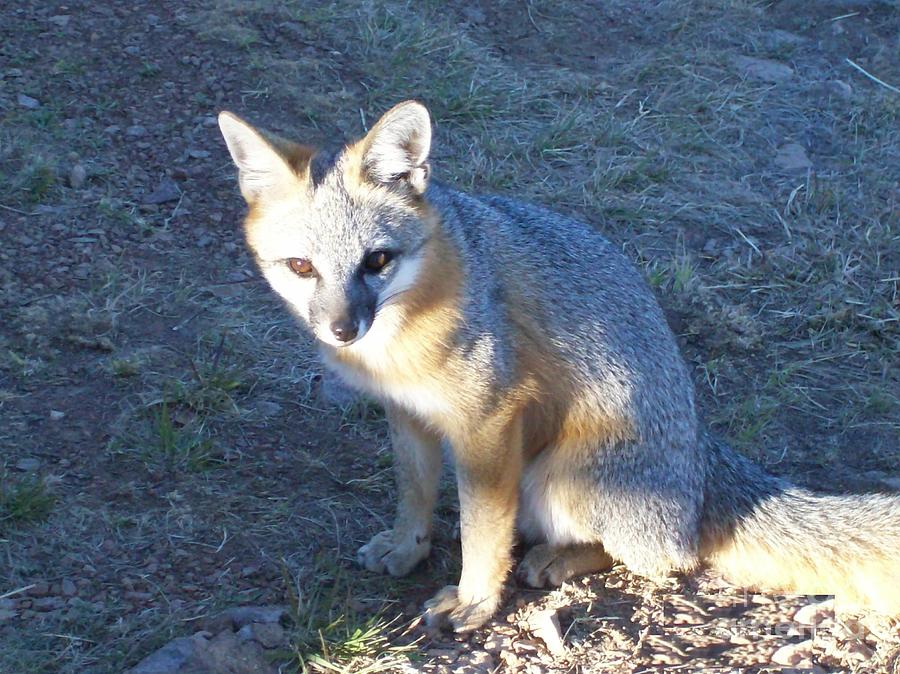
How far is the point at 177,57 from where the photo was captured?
6.73 metres

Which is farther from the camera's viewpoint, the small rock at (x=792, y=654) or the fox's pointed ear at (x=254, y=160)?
the fox's pointed ear at (x=254, y=160)

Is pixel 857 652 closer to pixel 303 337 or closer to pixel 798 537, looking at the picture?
pixel 798 537

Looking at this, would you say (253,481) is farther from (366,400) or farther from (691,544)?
(691,544)

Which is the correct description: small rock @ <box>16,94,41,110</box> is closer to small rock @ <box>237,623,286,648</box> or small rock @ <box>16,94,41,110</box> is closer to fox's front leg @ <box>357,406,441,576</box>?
fox's front leg @ <box>357,406,441,576</box>

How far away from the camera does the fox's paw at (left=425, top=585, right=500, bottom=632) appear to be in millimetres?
3752

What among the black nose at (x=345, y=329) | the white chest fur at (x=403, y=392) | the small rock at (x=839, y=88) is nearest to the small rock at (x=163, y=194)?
the white chest fur at (x=403, y=392)

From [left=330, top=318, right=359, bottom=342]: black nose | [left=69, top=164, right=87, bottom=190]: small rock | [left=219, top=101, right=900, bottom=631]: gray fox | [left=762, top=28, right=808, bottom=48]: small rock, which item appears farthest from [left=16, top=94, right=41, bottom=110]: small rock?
[left=762, top=28, right=808, bottom=48]: small rock

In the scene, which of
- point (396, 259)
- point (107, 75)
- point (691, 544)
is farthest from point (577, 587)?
point (107, 75)

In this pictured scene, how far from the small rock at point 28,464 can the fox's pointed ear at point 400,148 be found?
71.2 inches

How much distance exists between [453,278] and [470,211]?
0.42 metres

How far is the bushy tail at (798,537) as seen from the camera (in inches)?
147

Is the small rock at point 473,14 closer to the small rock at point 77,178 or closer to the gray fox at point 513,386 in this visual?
the small rock at point 77,178

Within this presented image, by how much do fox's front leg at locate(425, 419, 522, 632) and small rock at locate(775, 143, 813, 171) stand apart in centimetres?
398

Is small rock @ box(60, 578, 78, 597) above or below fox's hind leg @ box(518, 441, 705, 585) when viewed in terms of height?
below
